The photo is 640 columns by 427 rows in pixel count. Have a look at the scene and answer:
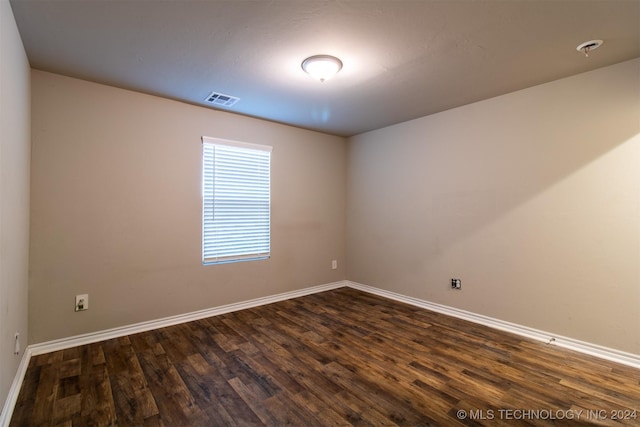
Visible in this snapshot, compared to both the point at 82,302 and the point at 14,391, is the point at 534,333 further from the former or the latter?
the point at 82,302

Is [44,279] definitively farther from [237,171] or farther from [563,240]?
[563,240]

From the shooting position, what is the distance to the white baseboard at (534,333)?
2382 mm

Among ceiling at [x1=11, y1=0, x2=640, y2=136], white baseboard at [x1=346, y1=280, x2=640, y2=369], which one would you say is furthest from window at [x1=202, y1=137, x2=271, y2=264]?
white baseboard at [x1=346, y1=280, x2=640, y2=369]

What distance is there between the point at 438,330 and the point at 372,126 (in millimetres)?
2720

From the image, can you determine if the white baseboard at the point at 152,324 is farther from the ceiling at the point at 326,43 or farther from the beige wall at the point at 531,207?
the ceiling at the point at 326,43

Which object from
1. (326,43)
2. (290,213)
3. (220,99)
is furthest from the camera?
(290,213)

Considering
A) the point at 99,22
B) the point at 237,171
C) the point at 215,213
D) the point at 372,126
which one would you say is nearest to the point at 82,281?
the point at 215,213

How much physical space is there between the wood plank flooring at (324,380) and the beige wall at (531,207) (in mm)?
442

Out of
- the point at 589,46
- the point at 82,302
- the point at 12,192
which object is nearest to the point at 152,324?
the point at 82,302

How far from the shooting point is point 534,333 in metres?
2.82

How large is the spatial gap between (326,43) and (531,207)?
2423 millimetres

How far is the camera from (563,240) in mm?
2688

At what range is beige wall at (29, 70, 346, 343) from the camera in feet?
8.32

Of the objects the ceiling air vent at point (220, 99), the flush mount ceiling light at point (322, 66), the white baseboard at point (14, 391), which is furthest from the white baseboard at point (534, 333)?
the white baseboard at point (14, 391)
